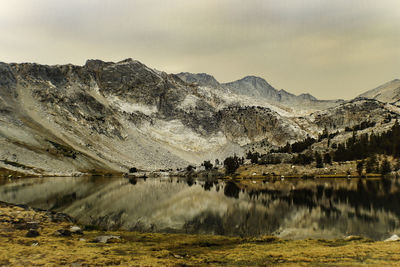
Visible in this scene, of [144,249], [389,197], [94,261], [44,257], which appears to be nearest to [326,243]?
[144,249]

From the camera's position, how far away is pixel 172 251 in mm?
33375

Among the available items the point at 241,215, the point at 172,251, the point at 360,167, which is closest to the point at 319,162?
the point at 360,167

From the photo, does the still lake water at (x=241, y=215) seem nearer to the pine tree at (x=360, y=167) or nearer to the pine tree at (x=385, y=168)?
→ the pine tree at (x=385, y=168)

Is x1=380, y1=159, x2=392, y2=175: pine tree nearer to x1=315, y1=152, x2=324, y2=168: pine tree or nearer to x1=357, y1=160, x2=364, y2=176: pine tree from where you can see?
x1=357, y1=160, x2=364, y2=176: pine tree

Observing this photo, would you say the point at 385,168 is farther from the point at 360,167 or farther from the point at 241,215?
the point at 241,215

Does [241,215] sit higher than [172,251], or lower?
lower

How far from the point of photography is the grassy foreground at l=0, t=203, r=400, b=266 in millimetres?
27000

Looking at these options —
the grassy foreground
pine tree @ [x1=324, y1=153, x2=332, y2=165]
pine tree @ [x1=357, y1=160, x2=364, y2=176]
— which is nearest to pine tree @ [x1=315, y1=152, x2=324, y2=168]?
pine tree @ [x1=324, y1=153, x2=332, y2=165]

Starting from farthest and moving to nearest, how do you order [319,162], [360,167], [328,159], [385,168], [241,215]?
[328,159] → [319,162] → [360,167] → [385,168] → [241,215]

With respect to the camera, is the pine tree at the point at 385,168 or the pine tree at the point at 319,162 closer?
the pine tree at the point at 385,168

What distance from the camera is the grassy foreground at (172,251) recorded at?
88.6ft

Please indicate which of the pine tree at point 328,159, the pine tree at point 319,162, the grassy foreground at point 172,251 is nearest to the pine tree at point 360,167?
the pine tree at point 328,159

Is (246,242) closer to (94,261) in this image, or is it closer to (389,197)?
(94,261)

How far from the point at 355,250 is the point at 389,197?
2562 inches
